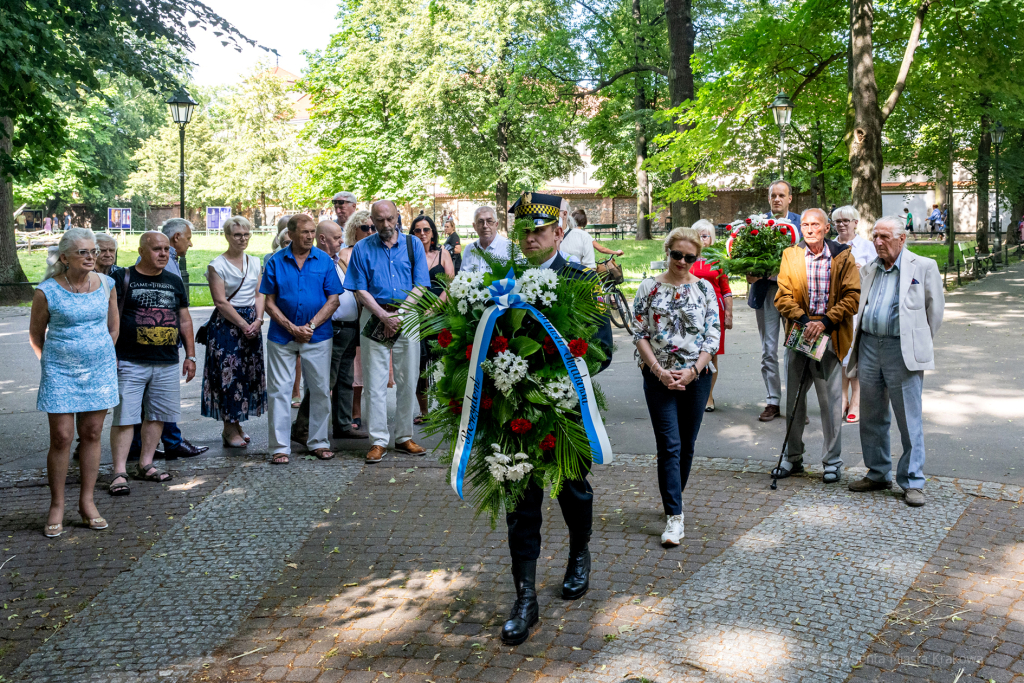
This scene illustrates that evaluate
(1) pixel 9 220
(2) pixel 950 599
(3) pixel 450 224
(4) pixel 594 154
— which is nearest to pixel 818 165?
(4) pixel 594 154

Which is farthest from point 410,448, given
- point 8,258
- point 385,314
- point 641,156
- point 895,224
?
point 641,156

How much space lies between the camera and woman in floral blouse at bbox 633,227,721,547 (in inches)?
219

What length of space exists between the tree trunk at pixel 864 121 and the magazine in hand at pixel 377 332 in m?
11.8

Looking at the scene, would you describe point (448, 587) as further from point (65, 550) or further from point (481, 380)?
point (65, 550)

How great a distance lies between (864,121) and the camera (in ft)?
55.1

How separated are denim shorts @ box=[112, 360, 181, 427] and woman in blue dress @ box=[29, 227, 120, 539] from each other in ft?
2.89

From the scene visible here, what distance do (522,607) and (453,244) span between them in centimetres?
807

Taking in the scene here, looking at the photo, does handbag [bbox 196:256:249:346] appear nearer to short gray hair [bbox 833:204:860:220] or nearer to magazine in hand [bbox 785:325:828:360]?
magazine in hand [bbox 785:325:828:360]

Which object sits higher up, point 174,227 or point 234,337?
point 174,227

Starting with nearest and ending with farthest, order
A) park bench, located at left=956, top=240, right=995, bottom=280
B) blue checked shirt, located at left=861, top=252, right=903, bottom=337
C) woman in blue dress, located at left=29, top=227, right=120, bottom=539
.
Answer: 1. woman in blue dress, located at left=29, top=227, right=120, bottom=539
2. blue checked shirt, located at left=861, top=252, right=903, bottom=337
3. park bench, located at left=956, top=240, right=995, bottom=280

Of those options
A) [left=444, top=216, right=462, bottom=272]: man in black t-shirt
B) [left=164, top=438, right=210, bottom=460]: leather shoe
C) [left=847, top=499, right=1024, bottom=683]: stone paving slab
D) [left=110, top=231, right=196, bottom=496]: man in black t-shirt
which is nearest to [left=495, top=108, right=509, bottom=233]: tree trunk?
[left=444, top=216, right=462, bottom=272]: man in black t-shirt

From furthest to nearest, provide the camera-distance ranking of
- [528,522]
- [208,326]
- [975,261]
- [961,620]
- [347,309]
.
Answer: [975,261] < [347,309] < [208,326] < [528,522] < [961,620]

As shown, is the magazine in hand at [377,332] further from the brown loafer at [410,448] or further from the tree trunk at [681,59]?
the tree trunk at [681,59]

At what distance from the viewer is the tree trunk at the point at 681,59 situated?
2023cm
